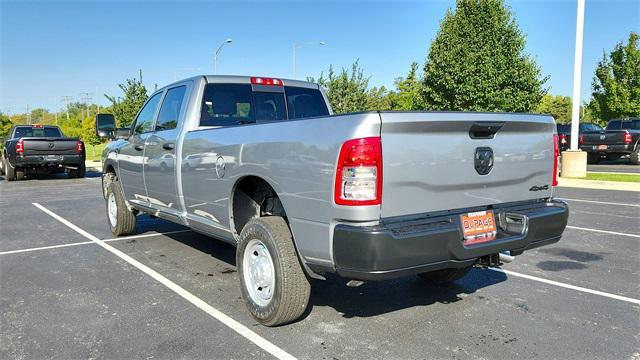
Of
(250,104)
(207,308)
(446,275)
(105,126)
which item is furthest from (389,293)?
(105,126)

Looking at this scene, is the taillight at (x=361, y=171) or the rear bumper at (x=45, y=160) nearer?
the taillight at (x=361, y=171)

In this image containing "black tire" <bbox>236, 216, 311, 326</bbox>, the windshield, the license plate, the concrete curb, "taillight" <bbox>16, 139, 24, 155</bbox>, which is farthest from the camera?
the windshield

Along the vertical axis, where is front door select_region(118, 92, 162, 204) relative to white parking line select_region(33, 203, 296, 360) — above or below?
above

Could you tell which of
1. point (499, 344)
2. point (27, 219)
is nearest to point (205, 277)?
point (499, 344)

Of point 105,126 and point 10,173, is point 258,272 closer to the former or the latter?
point 105,126

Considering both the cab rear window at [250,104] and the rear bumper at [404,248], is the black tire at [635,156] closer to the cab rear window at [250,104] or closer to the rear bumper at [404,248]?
the cab rear window at [250,104]

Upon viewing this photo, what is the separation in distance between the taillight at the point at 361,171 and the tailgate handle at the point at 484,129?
0.81 metres

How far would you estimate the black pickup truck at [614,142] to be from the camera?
63.0 feet

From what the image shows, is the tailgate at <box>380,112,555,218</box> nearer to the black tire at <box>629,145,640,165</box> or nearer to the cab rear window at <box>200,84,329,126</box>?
the cab rear window at <box>200,84,329,126</box>

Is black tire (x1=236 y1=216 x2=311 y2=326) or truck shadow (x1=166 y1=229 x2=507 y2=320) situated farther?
truck shadow (x1=166 y1=229 x2=507 y2=320)

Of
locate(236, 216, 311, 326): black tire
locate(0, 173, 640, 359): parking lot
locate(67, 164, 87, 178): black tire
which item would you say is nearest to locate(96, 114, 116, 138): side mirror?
locate(0, 173, 640, 359): parking lot

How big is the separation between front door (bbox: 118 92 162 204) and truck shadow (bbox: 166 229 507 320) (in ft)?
5.41

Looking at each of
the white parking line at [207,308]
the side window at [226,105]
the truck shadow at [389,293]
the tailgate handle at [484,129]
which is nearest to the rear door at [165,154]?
the side window at [226,105]

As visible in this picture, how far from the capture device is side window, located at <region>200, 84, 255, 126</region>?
4891mm
